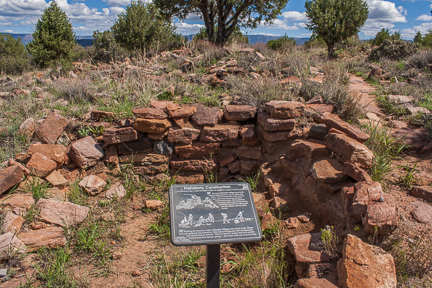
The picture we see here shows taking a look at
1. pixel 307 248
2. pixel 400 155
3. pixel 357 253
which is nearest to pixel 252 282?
pixel 307 248

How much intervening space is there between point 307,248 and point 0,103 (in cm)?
582

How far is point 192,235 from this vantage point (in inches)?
77.6

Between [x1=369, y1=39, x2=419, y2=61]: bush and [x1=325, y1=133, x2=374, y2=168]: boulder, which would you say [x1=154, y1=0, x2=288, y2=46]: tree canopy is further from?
[x1=325, y1=133, x2=374, y2=168]: boulder

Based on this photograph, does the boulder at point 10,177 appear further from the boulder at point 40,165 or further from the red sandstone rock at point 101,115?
the red sandstone rock at point 101,115

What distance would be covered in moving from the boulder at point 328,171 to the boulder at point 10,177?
11.6ft

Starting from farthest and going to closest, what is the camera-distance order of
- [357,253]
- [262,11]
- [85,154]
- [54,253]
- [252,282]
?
1. [262,11]
2. [85,154]
3. [54,253]
4. [252,282]
5. [357,253]

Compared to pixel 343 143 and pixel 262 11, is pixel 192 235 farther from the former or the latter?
pixel 262 11

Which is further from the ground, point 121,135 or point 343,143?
point 343,143

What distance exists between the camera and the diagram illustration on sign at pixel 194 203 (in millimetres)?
2145

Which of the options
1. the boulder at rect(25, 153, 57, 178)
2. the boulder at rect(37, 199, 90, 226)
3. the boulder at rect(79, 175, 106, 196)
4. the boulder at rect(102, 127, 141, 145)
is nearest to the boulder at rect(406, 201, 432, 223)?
the boulder at rect(37, 199, 90, 226)

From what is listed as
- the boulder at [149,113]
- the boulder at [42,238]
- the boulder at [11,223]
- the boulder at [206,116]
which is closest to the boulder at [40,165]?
the boulder at [11,223]

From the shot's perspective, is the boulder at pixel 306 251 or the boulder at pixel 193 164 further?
the boulder at pixel 193 164

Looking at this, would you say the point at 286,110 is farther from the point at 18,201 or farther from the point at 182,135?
the point at 18,201

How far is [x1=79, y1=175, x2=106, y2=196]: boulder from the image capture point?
162 inches
